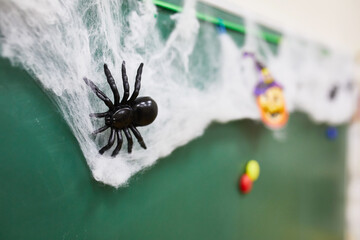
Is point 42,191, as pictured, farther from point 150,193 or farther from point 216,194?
point 216,194

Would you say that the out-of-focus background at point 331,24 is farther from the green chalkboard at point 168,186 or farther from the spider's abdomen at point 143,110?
the spider's abdomen at point 143,110

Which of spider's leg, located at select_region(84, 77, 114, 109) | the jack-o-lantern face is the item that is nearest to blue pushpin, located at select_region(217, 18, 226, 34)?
the jack-o-lantern face

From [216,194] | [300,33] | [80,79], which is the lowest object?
[216,194]

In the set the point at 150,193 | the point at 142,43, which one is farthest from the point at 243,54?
the point at 150,193

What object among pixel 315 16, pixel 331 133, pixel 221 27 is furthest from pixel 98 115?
pixel 331 133

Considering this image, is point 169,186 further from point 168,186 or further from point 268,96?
point 268,96

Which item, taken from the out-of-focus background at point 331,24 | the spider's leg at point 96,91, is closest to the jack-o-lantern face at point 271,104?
the out-of-focus background at point 331,24

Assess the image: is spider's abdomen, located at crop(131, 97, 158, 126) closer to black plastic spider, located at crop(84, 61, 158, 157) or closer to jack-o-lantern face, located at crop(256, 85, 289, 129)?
black plastic spider, located at crop(84, 61, 158, 157)
